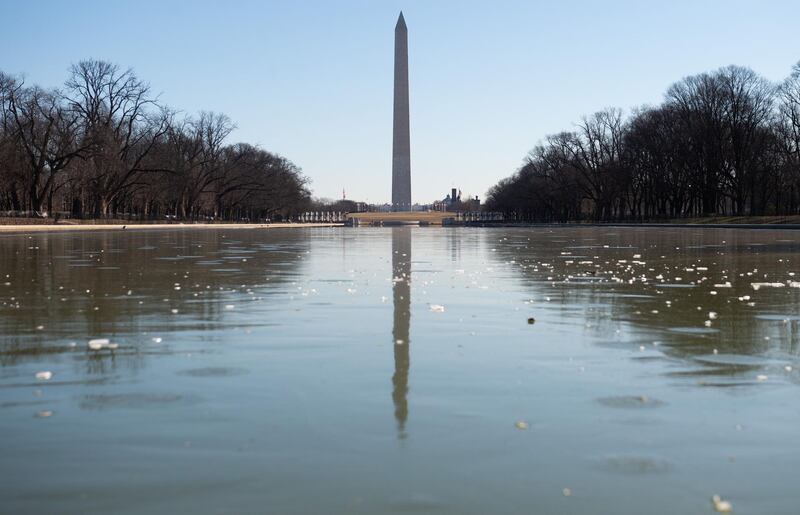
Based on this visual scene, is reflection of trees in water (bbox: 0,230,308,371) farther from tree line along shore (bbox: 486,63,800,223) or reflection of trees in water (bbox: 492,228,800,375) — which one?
tree line along shore (bbox: 486,63,800,223)

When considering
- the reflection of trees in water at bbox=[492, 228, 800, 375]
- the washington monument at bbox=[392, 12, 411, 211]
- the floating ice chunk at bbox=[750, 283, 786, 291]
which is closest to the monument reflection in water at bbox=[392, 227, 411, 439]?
the reflection of trees in water at bbox=[492, 228, 800, 375]

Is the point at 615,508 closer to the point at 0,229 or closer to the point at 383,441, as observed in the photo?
the point at 383,441

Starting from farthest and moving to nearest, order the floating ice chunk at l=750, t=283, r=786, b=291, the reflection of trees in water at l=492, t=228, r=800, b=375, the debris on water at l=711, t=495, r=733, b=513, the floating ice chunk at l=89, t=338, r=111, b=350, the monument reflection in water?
the floating ice chunk at l=750, t=283, r=786, b=291
the reflection of trees in water at l=492, t=228, r=800, b=375
the floating ice chunk at l=89, t=338, r=111, b=350
the monument reflection in water
the debris on water at l=711, t=495, r=733, b=513

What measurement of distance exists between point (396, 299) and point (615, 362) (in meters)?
5.51

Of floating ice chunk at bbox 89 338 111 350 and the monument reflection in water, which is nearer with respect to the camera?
the monument reflection in water

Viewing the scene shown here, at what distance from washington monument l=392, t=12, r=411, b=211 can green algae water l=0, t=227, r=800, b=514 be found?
10652 cm

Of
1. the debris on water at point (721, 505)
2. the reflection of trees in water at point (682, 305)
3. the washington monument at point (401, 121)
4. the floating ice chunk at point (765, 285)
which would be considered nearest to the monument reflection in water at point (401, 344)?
the debris on water at point (721, 505)

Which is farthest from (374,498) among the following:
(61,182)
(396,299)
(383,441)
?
(61,182)

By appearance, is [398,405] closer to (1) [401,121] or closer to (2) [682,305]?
(2) [682,305]

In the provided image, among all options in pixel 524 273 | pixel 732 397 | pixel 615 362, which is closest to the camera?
pixel 732 397

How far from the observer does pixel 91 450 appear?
467 centimetres

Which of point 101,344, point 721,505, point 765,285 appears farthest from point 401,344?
point 765,285

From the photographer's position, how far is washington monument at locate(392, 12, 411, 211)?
115438 millimetres

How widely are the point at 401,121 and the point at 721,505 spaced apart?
11795 cm
